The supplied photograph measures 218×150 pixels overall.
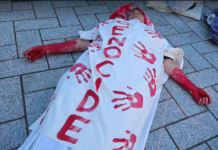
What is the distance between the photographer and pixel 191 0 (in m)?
2.45

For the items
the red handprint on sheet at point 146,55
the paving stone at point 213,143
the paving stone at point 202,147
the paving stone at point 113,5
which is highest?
the red handprint on sheet at point 146,55

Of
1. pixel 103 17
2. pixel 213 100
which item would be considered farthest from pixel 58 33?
pixel 213 100

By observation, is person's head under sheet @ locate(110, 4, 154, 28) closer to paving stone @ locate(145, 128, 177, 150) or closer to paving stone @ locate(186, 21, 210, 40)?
paving stone @ locate(186, 21, 210, 40)

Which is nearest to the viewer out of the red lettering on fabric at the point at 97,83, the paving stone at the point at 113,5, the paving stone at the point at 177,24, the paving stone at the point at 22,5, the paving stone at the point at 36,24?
the red lettering on fabric at the point at 97,83

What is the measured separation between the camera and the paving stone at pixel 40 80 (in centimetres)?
143

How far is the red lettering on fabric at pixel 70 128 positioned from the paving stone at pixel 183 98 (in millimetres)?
873

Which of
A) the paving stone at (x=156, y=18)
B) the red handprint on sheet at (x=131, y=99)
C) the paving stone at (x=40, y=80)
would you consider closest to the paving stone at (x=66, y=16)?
the paving stone at (x=40, y=80)

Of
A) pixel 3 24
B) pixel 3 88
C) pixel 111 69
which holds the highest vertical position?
pixel 111 69

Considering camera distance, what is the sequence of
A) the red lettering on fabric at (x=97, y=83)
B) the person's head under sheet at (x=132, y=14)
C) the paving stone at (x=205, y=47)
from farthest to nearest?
the paving stone at (x=205, y=47) < the person's head under sheet at (x=132, y=14) < the red lettering on fabric at (x=97, y=83)

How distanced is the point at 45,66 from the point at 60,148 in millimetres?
850

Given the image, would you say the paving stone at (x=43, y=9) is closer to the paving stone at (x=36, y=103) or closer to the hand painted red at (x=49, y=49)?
the hand painted red at (x=49, y=49)

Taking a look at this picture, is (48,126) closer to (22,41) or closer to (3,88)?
(3,88)

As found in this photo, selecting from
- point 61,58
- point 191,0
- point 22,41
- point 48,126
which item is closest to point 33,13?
point 22,41

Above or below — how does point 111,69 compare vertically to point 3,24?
above
